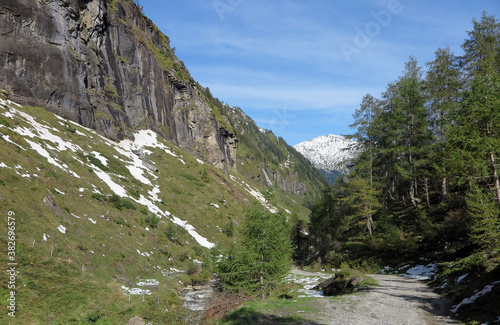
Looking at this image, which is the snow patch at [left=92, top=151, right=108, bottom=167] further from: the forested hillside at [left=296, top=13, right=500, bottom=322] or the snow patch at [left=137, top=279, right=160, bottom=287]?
the forested hillside at [left=296, top=13, right=500, bottom=322]

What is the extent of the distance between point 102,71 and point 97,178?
115 ft

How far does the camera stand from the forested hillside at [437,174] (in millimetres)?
13672

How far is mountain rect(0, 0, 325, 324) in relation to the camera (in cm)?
1505

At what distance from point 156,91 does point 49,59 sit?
3282 cm

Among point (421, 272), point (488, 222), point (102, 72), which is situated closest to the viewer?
point (488, 222)

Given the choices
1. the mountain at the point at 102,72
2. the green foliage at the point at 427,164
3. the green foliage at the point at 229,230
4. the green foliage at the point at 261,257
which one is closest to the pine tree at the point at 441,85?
the green foliage at the point at 427,164

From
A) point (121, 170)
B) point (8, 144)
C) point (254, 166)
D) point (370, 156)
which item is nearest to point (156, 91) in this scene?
point (121, 170)

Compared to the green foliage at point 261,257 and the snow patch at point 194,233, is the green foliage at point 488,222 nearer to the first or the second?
the green foliage at point 261,257

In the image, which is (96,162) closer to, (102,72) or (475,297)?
(102,72)

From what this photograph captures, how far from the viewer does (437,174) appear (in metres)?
20.9

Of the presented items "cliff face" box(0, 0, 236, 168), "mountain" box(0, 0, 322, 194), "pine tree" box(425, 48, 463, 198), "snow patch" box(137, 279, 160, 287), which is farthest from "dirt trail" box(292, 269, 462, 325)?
"cliff face" box(0, 0, 236, 168)

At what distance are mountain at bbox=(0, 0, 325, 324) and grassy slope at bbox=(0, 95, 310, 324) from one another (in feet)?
0.34

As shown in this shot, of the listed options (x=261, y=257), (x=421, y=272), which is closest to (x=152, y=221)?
(x=261, y=257)

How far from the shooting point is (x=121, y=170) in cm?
3803
